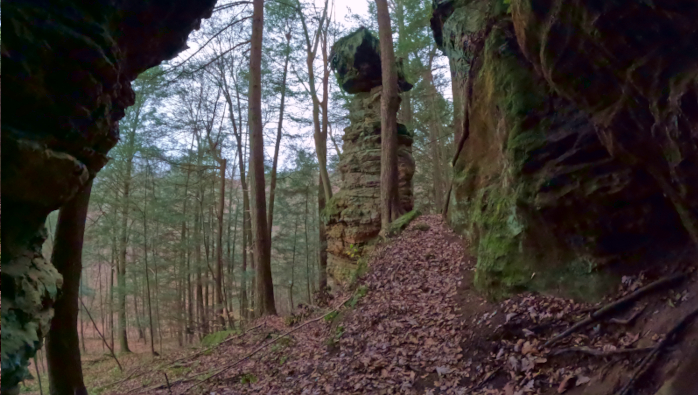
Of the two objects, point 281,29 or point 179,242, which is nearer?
point 281,29

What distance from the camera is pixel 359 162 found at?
13.7 metres

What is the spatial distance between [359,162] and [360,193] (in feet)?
4.43

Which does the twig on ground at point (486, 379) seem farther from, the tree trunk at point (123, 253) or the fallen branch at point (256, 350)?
the tree trunk at point (123, 253)

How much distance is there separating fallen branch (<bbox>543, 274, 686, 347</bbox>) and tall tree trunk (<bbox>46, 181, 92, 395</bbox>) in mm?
6692

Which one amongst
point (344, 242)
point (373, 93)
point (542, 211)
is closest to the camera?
point (542, 211)

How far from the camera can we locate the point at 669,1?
8.48ft

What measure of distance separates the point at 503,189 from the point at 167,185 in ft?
55.8

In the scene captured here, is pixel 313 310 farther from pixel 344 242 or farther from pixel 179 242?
pixel 179 242

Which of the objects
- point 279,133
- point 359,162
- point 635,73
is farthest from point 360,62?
point 635,73

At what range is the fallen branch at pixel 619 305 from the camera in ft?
11.3

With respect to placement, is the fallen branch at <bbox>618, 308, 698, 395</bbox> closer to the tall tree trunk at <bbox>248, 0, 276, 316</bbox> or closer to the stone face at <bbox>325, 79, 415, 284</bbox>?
the tall tree trunk at <bbox>248, 0, 276, 316</bbox>

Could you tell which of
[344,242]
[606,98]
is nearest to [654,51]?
[606,98]

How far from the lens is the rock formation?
1270 centimetres

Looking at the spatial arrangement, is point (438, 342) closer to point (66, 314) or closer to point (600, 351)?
point (600, 351)
